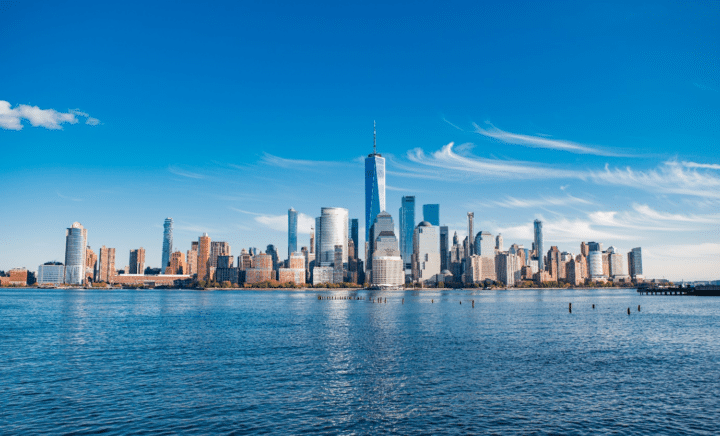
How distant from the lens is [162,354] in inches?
2506

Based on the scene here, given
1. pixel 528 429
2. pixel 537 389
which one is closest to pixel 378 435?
pixel 528 429

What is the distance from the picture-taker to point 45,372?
171 feet

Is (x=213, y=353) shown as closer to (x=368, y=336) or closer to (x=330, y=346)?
(x=330, y=346)

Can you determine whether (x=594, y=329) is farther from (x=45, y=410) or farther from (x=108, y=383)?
(x=45, y=410)

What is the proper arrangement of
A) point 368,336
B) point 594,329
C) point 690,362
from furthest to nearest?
point 594,329 < point 368,336 < point 690,362

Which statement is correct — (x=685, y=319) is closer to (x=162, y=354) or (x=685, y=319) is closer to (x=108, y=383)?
(x=162, y=354)

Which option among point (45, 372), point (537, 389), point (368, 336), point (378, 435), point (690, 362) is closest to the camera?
point (378, 435)

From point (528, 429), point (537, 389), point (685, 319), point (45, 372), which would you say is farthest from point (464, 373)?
point (685, 319)

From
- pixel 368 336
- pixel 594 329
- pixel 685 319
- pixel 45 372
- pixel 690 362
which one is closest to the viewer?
pixel 45 372

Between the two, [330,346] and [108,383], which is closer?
[108,383]

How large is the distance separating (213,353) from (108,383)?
723 inches

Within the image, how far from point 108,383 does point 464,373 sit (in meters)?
34.3

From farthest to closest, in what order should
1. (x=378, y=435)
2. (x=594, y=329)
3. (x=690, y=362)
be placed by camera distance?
(x=594, y=329) → (x=690, y=362) → (x=378, y=435)

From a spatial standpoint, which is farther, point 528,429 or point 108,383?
point 108,383
